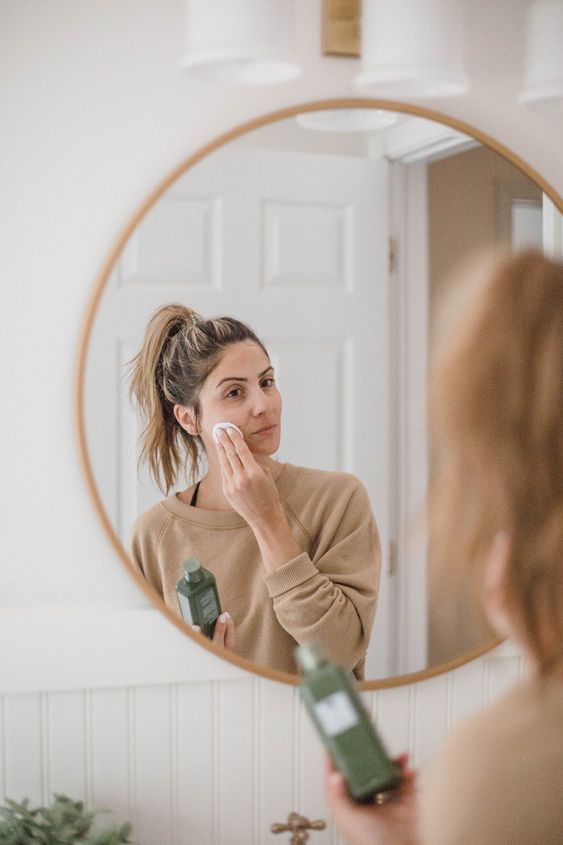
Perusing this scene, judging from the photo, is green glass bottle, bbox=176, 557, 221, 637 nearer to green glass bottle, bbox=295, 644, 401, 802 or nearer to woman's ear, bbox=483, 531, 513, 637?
green glass bottle, bbox=295, 644, 401, 802

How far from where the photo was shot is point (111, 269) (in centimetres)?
137

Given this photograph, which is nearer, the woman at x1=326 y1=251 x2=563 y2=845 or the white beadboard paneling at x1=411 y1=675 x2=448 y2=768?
the woman at x1=326 y1=251 x2=563 y2=845

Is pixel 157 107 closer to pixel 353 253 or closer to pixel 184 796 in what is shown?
pixel 353 253

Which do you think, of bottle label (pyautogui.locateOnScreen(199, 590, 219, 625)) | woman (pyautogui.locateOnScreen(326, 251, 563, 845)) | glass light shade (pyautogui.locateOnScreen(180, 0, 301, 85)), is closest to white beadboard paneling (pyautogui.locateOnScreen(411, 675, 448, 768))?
bottle label (pyautogui.locateOnScreen(199, 590, 219, 625))

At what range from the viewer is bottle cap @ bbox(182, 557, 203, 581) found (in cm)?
140

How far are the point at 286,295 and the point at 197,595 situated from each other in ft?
1.43

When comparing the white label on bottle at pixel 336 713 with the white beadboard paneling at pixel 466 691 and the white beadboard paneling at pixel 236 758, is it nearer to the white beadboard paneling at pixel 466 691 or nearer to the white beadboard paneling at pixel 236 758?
the white beadboard paneling at pixel 236 758

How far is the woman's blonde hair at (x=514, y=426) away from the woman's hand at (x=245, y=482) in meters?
0.65

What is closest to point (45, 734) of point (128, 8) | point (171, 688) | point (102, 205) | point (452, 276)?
point (171, 688)

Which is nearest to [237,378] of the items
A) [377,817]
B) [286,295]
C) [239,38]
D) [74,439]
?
[286,295]

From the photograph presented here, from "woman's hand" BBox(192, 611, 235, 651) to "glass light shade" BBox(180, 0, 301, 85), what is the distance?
2.44 ft

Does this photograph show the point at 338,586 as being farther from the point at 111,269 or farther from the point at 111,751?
the point at 111,269

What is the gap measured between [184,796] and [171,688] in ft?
0.53

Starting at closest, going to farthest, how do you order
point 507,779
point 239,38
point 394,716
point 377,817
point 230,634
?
point 507,779
point 377,817
point 239,38
point 230,634
point 394,716
